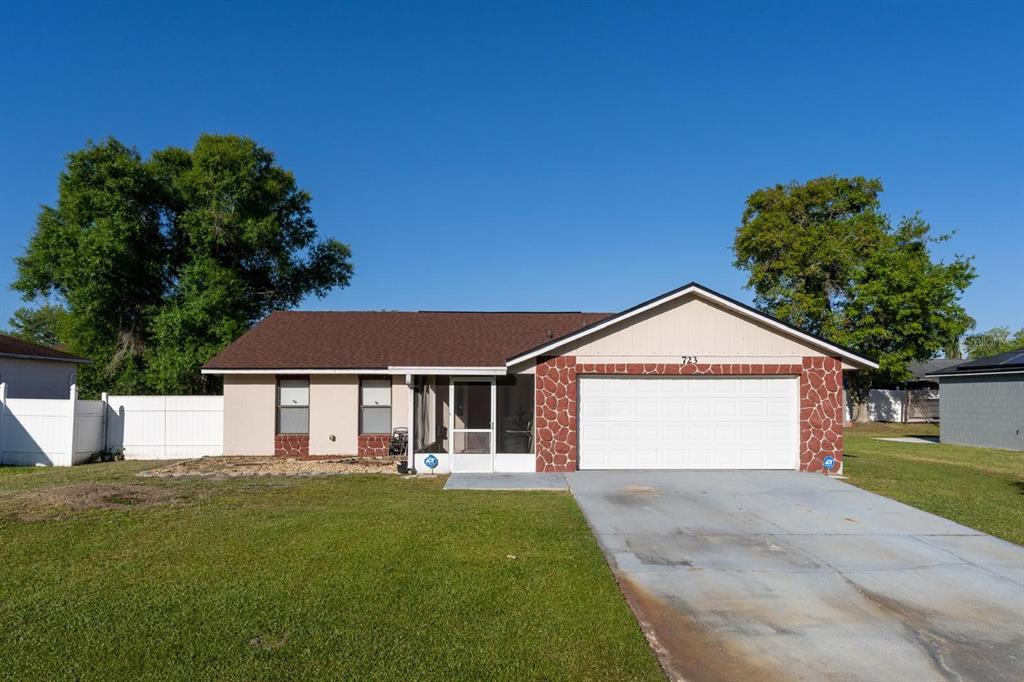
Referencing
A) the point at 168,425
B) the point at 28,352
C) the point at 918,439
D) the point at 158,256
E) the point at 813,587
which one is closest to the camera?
the point at 813,587

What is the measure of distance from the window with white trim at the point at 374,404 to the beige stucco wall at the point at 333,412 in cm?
19

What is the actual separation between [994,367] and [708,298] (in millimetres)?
14945

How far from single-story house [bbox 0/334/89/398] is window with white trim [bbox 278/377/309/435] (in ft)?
28.1

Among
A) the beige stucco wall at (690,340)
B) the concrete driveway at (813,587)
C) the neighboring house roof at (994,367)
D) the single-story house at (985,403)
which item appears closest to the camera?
the concrete driveway at (813,587)

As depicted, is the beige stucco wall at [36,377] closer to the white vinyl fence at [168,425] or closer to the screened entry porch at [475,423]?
the white vinyl fence at [168,425]

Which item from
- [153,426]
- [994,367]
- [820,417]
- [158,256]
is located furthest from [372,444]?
[994,367]

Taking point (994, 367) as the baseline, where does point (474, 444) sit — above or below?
below

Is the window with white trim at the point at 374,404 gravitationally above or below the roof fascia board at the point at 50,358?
below

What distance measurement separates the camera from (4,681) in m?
4.30

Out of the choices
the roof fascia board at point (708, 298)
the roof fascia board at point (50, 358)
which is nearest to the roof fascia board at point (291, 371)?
the roof fascia board at point (708, 298)

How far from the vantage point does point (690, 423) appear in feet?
48.0

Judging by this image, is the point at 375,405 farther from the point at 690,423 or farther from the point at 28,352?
the point at 28,352

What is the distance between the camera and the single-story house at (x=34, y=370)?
19.3m

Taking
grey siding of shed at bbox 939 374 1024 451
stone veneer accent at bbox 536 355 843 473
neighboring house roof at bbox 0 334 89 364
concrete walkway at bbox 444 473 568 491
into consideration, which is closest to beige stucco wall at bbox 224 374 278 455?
→ concrete walkway at bbox 444 473 568 491
